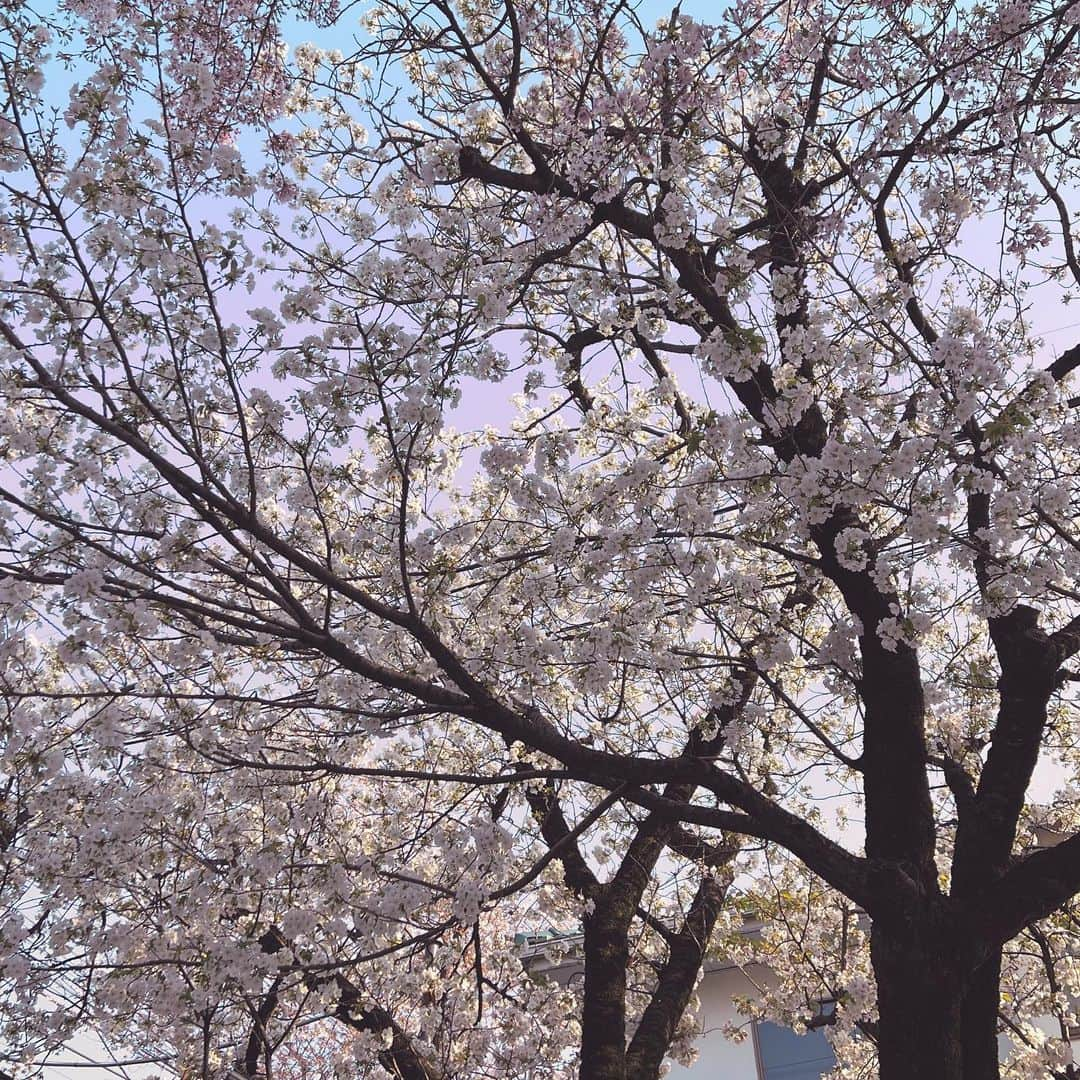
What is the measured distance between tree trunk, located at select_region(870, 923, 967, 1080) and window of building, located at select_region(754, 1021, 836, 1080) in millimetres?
9962

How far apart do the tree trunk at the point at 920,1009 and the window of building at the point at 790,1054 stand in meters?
9.96

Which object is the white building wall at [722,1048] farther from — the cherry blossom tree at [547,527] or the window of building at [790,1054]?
the cherry blossom tree at [547,527]

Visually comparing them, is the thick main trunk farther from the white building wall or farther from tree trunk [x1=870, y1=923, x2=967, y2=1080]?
the white building wall

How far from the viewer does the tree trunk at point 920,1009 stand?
4297 millimetres

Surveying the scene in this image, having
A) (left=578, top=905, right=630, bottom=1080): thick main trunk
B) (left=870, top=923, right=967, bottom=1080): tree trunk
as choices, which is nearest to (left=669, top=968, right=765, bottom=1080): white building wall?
(left=578, top=905, right=630, bottom=1080): thick main trunk

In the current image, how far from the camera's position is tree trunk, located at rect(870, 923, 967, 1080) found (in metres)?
4.30

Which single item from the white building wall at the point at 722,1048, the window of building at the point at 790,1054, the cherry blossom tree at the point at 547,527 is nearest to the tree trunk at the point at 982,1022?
the cherry blossom tree at the point at 547,527

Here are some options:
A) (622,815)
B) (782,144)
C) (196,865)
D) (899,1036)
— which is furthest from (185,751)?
(782,144)

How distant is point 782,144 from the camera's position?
559 cm

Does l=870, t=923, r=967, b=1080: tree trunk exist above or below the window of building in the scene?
below

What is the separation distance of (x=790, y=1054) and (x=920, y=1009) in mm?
10553

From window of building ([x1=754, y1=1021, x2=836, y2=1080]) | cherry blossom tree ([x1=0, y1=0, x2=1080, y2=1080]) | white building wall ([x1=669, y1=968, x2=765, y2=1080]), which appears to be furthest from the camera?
white building wall ([x1=669, y1=968, x2=765, y2=1080])

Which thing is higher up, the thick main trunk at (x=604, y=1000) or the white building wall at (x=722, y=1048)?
the white building wall at (x=722, y=1048)

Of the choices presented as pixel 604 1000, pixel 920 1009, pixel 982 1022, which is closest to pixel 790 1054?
pixel 604 1000
